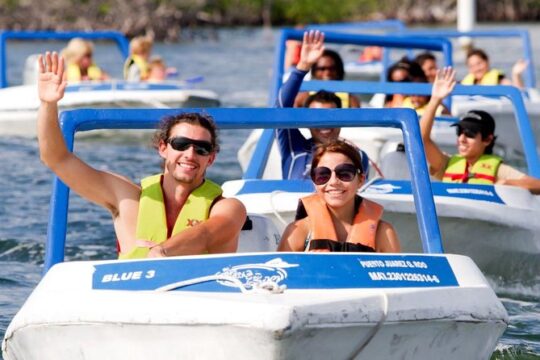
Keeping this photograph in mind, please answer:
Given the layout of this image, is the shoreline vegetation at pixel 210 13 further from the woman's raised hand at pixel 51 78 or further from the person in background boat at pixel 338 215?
the woman's raised hand at pixel 51 78

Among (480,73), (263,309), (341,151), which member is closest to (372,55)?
(480,73)

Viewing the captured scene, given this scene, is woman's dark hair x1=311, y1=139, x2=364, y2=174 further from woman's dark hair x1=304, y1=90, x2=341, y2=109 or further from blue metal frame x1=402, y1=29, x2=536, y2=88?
blue metal frame x1=402, y1=29, x2=536, y2=88

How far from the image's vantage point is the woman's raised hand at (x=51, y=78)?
5.12 metres

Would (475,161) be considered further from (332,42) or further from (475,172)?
(332,42)

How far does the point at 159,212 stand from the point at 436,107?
2.80 metres

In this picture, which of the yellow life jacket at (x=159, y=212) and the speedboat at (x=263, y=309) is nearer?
the speedboat at (x=263, y=309)

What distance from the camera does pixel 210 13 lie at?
165ft

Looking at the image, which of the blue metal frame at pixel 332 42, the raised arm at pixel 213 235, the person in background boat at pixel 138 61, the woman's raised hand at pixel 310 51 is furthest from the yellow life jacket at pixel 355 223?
the person in background boat at pixel 138 61

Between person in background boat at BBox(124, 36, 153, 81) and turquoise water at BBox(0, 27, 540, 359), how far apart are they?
64 centimetres

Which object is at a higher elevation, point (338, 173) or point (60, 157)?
point (60, 157)

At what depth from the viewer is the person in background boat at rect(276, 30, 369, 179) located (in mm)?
7973

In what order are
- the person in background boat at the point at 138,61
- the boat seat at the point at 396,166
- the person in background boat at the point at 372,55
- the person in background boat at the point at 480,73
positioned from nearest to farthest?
the boat seat at the point at 396,166 → the person in background boat at the point at 480,73 → the person in background boat at the point at 138,61 → the person in background boat at the point at 372,55

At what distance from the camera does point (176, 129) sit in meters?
5.32

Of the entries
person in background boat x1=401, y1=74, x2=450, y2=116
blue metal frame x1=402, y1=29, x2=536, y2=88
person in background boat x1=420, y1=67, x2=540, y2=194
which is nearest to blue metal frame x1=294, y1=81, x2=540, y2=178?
person in background boat x1=420, y1=67, x2=540, y2=194
